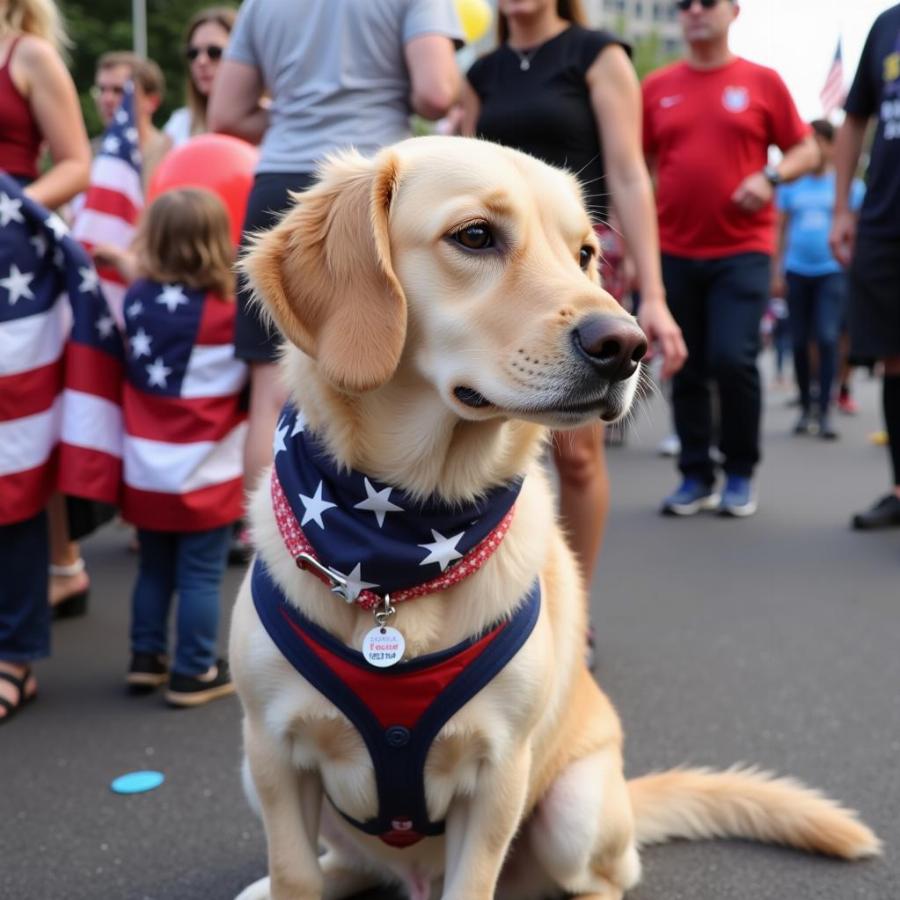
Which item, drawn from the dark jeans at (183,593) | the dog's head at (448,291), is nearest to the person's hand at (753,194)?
the dark jeans at (183,593)

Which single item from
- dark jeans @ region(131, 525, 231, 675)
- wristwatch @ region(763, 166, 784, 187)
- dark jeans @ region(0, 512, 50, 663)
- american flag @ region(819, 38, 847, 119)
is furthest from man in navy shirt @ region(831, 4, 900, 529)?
american flag @ region(819, 38, 847, 119)

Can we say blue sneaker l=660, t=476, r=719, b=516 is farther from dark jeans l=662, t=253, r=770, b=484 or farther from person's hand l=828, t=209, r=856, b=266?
person's hand l=828, t=209, r=856, b=266

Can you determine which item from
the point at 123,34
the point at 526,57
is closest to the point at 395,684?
the point at 526,57

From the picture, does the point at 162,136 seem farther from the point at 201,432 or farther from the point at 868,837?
the point at 868,837

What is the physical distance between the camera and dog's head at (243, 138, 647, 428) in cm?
180

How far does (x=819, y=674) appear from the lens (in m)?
3.80

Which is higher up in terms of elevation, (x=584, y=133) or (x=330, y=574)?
(x=584, y=133)

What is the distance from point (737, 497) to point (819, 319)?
11.8ft

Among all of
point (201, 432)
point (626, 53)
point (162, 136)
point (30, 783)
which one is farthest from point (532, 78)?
point (162, 136)

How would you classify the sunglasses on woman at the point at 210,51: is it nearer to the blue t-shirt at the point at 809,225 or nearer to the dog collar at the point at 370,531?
the dog collar at the point at 370,531

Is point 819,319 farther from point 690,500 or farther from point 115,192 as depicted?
point 115,192

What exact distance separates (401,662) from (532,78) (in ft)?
7.73

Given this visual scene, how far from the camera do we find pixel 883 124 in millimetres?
5266

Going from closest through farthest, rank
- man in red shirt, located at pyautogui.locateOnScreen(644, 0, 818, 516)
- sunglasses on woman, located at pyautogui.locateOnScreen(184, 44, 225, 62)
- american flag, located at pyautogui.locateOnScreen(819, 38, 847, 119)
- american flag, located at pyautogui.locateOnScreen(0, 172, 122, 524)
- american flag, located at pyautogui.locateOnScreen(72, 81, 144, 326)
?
american flag, located at pyautogui.locateOnScreen(0, 172, 122, 524) → american flag, located at pyautogui.locateOnScreen(72, 81, 144, 326) → sunglasses on woman, located at pyautogui.locateOnScreen(184, 44, 225, 62) → man in red shirt, located at pyautogui.locateOnScreen(644, 0, 818, 516) → american flag, located at pyautogui.locateOnScreen(819, 38, 847, 119)
